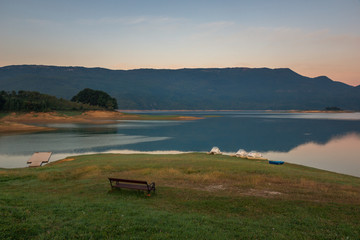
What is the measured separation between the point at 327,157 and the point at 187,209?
113 ft

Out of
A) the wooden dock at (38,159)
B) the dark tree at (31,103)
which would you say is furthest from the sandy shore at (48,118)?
the wooden dock at (38,159)

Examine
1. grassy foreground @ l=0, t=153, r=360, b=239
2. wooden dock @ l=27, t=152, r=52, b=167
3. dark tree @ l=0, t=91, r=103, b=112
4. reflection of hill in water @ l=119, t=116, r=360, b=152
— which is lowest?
reflection of hill in water @ l=119, t=116, r=360, b=152

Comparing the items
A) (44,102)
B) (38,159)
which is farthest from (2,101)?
(38,159)

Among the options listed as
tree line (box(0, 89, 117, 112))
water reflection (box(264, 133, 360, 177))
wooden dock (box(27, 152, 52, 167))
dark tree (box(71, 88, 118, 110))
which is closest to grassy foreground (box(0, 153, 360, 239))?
wooden dock (box(27, 152, 52, 167))

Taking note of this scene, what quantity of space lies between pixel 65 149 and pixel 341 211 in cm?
3864

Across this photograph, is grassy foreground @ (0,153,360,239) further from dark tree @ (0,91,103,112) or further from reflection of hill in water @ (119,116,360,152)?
dark tree @ (0,91,103,112)

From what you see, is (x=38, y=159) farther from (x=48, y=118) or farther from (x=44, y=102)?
(x=44, y=102)

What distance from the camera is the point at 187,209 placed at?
981 centimetres

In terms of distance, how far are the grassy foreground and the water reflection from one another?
17698 millimetres

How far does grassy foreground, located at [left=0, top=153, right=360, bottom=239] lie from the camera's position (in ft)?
24.6

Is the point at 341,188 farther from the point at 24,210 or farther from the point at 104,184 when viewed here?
the point at 24,210

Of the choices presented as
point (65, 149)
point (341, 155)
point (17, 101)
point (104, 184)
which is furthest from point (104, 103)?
point (104, 184)

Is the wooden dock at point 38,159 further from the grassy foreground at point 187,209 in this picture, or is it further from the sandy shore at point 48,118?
the sandy shore at point 48,118

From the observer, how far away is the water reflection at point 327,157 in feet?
98.5
